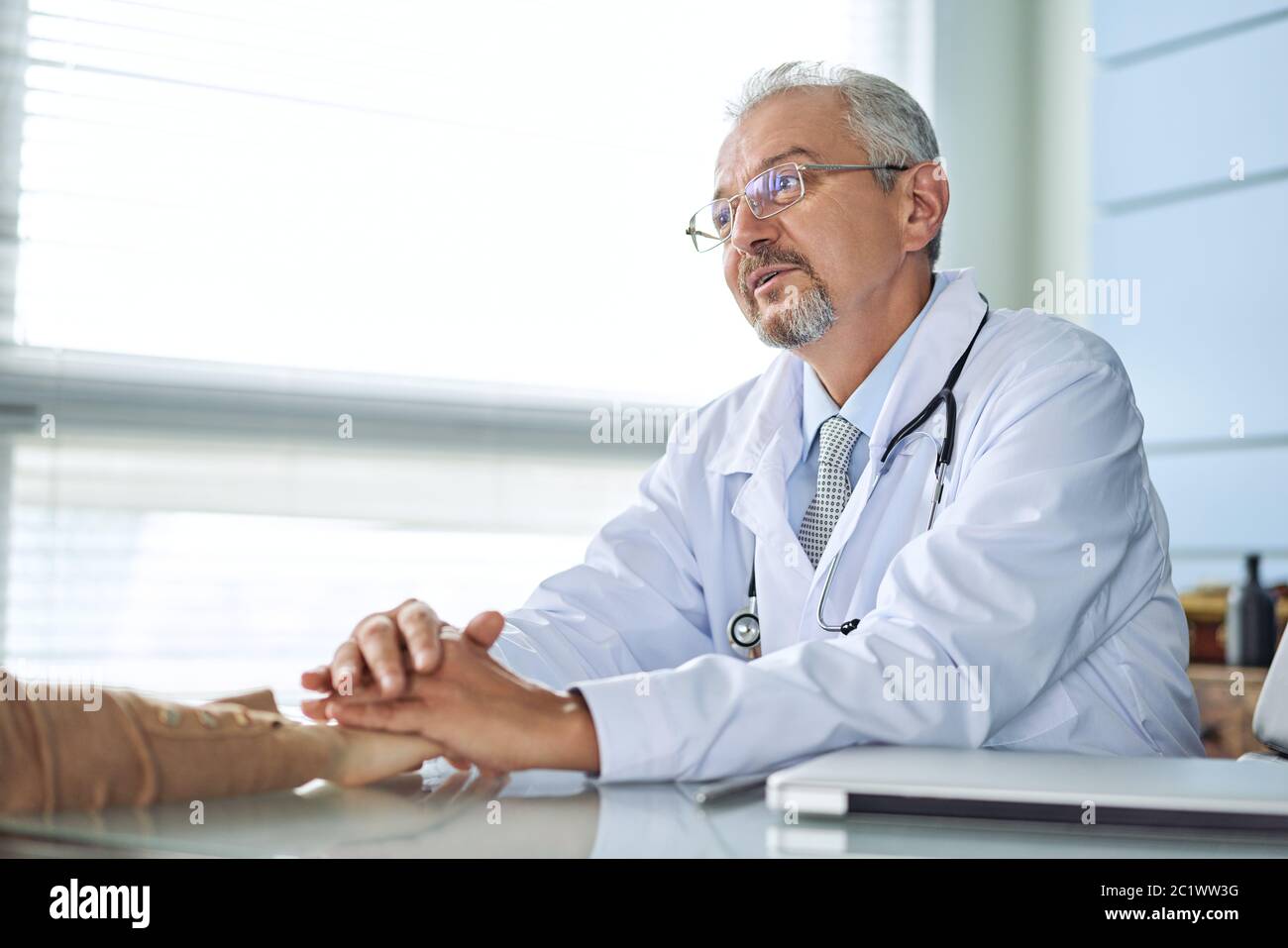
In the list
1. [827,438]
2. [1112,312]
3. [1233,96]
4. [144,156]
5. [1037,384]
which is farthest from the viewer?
[1112,312]

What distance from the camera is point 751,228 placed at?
5.87 feet

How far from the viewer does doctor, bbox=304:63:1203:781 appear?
100 centimetres

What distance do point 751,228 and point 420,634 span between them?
963 mm

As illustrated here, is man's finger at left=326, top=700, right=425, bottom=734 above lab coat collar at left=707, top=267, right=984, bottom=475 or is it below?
below

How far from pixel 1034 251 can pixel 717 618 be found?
2.50 m

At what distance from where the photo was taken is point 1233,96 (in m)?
3.06

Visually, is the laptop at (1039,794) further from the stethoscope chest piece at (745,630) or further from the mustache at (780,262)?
the mustache at (780,262)

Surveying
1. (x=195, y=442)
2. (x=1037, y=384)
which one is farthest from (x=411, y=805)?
(x=195, y=442)

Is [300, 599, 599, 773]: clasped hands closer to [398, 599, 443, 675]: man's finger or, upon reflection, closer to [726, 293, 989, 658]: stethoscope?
[398, 599, 443, 675]: man's finger

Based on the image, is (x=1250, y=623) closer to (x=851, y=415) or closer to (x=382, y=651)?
(x=851, y=415)

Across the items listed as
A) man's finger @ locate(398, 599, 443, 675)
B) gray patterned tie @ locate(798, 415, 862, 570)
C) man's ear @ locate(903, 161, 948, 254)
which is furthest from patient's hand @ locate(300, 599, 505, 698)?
man's ear @ locate(903, 161, 948, 254)

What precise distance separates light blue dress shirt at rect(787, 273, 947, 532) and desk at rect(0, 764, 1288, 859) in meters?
0.90
